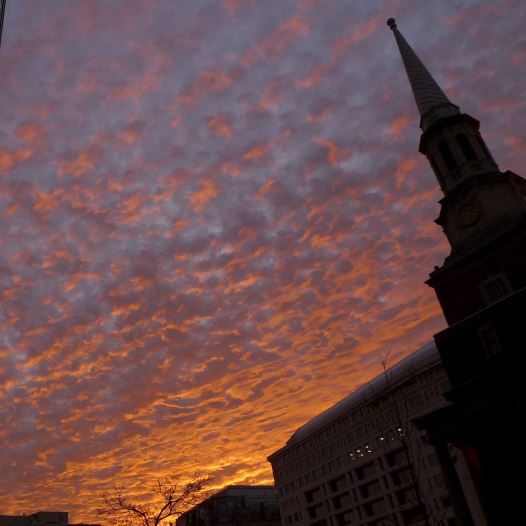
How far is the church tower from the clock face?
6 cm

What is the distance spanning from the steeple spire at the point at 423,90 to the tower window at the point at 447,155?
2.08 meters

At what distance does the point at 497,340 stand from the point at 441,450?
6947 millimetres

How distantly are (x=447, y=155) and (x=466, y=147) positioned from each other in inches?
49.9

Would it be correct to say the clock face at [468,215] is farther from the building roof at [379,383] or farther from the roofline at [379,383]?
the roofline at [379,383]

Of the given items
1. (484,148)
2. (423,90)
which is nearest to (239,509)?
(423,90)

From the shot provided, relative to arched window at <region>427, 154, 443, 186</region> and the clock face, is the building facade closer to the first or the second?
arched window at <region>427, 154, 443, 186</region>

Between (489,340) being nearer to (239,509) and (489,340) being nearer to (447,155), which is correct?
(447,155)

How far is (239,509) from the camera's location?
15175 centimetres

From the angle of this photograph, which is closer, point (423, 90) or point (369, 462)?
point (423, 90)

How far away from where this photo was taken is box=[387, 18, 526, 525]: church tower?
26391mm

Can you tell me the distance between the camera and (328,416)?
115 m

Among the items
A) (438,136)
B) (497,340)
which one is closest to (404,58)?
(438,136)

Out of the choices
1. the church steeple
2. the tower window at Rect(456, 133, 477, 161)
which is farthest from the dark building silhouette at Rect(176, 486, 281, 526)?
the tower window at Rect(456, 133, 477, 161)

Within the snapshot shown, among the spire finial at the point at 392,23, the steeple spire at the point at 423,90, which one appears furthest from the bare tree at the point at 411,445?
the spire finial at the point at 392,23
